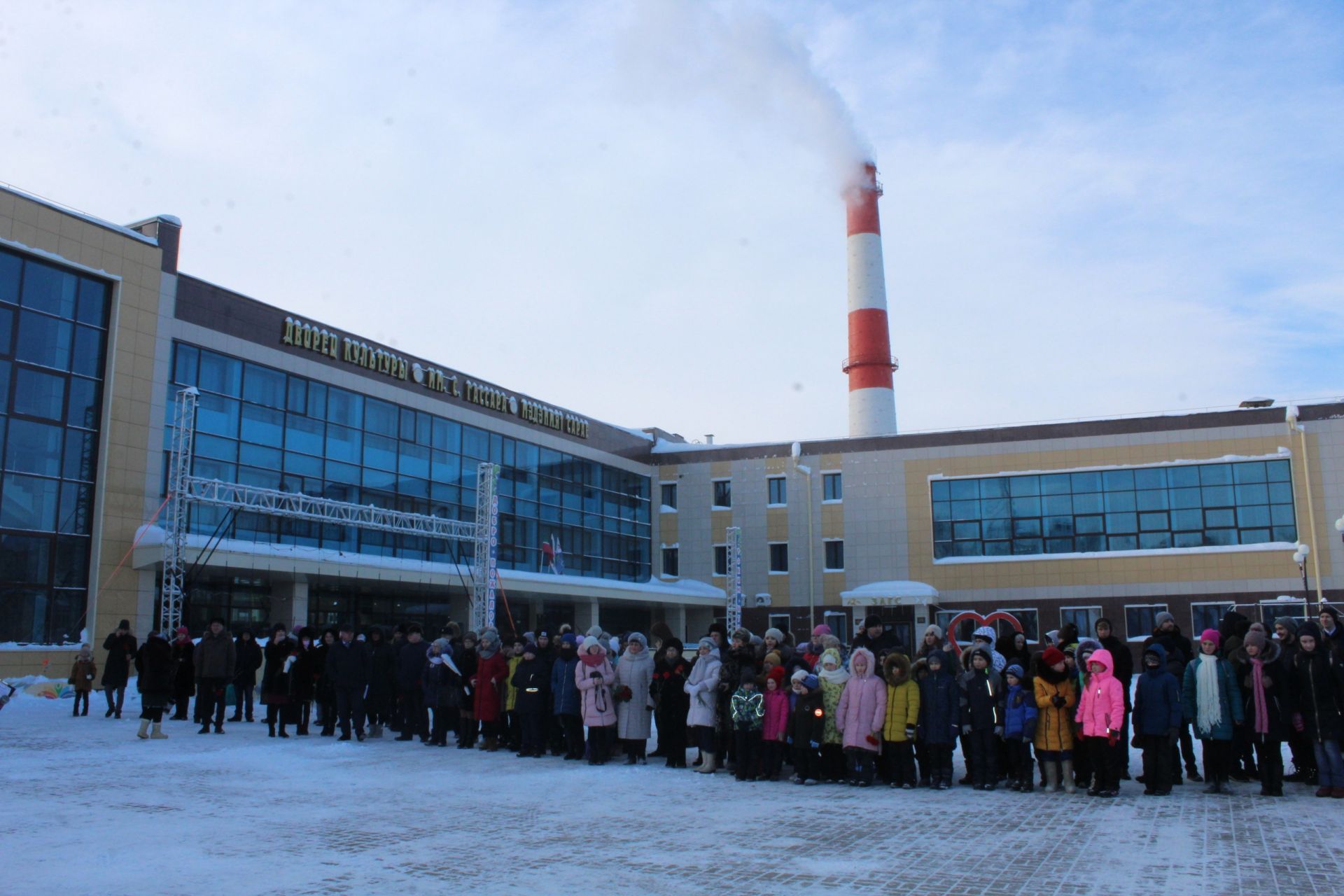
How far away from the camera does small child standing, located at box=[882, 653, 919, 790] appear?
34.9ft

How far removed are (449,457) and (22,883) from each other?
27.4 metres

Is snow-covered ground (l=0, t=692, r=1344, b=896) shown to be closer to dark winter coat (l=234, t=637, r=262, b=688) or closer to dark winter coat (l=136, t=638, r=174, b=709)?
dark winter coat (l=136, t=638, r=174, b=709)

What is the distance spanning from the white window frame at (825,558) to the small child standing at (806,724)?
97.8 ft

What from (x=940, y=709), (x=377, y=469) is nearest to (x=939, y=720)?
(x=940, y=709)

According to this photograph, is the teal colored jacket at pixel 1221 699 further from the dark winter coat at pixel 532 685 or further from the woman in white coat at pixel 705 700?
the dark winter coat at pixel 532 685

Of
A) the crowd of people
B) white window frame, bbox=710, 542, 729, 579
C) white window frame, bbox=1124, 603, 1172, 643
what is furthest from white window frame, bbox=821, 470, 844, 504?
the crowd of people

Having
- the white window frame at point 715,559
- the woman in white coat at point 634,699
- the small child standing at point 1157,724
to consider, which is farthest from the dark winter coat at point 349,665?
the white window frame at point 715,559

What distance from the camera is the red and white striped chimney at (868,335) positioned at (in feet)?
145

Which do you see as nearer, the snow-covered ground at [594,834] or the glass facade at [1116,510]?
the snow-covered ground at [594,834]

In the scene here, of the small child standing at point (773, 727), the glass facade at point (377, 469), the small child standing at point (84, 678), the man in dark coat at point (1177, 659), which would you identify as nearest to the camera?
the man in dark coat at point (1177, 659)

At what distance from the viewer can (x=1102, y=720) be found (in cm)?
983

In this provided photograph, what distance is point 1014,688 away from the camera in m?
10.4

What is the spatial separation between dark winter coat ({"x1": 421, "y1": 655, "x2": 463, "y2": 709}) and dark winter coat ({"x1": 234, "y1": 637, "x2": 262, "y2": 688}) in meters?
3.46

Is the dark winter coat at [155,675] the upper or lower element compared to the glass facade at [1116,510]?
lower
